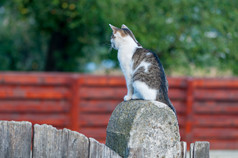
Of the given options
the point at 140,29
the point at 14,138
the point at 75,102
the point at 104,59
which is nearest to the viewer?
the point at 14,138

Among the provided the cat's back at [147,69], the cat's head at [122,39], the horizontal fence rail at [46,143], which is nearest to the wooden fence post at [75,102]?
A: the cat's head at [122,39]

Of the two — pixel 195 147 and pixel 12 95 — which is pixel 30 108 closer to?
pixel 12 95

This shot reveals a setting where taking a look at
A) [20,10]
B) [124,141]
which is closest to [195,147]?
[124,141]

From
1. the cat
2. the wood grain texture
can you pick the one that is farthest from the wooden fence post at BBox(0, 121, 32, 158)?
the cat

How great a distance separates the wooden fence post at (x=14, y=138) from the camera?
2.62 m

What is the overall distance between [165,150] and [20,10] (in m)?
10.4

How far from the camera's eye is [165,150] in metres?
2.76

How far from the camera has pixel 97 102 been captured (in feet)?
27.9

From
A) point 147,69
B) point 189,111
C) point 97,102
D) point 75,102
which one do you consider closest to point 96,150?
point 147,69

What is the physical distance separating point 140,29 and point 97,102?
295 centimetres

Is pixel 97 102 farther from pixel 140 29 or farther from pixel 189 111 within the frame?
pixel 140 29

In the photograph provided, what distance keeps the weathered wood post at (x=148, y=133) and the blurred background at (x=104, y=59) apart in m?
2.34

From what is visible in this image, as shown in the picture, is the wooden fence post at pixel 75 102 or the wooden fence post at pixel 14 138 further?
the wooden fence post at pixel 75 102

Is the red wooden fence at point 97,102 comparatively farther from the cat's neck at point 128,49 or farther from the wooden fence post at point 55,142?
the wooden fence post at point 55,142
